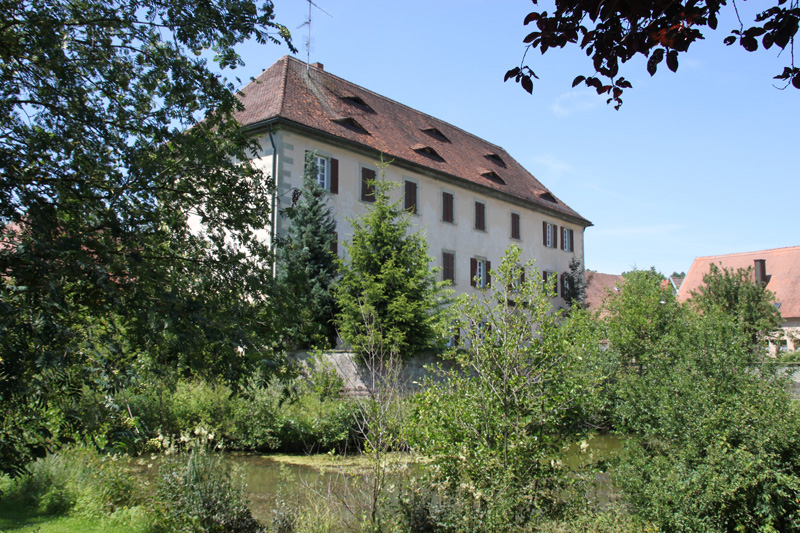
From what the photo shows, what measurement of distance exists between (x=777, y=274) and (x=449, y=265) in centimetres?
3121

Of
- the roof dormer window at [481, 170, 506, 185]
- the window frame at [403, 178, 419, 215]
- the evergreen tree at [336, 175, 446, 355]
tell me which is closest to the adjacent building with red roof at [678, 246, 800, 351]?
the roof dormer window at [481, 170, 506, 185]

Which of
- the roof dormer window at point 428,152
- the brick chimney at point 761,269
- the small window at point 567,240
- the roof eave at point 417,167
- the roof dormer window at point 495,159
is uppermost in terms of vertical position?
the roof dormer window at point 495,159

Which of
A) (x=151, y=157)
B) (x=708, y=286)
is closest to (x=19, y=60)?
(x=151, y=157)

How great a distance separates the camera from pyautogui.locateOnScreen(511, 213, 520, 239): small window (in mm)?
31219

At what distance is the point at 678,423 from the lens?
7.98 m

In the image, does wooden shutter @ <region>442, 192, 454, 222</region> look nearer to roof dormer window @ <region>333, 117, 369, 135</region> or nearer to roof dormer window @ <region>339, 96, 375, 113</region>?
roof dormer window @ <region>333, 117, 369, 135</region>

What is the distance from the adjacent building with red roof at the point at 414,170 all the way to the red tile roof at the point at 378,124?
0.21ft

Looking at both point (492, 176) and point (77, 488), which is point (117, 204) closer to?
point (77, 488)

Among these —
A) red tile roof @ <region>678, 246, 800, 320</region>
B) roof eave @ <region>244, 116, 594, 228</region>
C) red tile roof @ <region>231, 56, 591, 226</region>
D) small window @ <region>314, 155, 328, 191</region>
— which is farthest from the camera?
red tile roof @ <region>678, 246, 800, 320</region>

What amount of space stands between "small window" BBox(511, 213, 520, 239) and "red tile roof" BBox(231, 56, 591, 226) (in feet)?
3.11

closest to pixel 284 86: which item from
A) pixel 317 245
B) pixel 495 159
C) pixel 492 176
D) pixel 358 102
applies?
pixel 358 102

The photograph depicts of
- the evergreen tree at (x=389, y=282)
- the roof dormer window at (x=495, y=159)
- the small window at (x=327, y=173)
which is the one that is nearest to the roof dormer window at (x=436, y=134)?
the roof dormer window at (x=495, y=159)

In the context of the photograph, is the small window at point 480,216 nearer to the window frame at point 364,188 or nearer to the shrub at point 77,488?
the window frame at point 364,188

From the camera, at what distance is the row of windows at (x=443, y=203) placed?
73.2 feet
